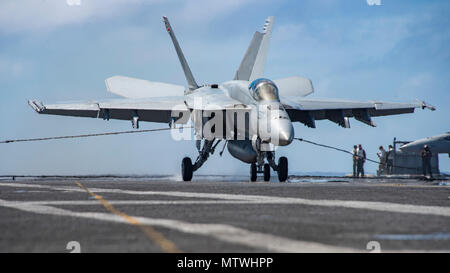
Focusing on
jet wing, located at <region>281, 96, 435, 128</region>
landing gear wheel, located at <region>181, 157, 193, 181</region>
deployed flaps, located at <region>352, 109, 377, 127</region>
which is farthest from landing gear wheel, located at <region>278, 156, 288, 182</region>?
deployed flaps, located at <region>352, 109, 377, 127</region>

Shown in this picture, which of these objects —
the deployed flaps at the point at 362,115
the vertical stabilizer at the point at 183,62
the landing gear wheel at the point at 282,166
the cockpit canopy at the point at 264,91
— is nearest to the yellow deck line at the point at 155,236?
the cockpit canopy at the point at 264,91

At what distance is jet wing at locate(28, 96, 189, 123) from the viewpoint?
984 inches

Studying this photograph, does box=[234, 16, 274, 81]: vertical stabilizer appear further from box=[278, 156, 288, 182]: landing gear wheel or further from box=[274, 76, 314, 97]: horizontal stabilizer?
box=[278, 156, 288, 182]: landing gear wheel

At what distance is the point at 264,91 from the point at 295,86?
10.9 meters

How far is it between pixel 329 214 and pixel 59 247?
373cm

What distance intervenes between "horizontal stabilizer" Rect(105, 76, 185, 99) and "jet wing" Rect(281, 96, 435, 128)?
21.8ft

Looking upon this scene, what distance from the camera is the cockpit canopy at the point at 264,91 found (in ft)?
68.2

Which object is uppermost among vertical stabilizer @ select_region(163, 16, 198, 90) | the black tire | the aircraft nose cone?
vertical stabilizer @ select_region(163, 16, 198, 90)

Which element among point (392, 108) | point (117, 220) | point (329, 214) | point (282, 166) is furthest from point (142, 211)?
point (392, 108)

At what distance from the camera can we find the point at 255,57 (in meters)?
32.2

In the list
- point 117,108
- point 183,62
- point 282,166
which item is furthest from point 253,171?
point 183,62

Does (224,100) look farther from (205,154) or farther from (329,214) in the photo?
(329,214)

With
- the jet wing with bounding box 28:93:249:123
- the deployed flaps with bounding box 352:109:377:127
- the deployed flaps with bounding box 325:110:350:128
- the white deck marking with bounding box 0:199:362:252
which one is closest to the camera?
the white deck marking with bounding box 0:199:362:252

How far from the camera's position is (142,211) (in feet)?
27.7
